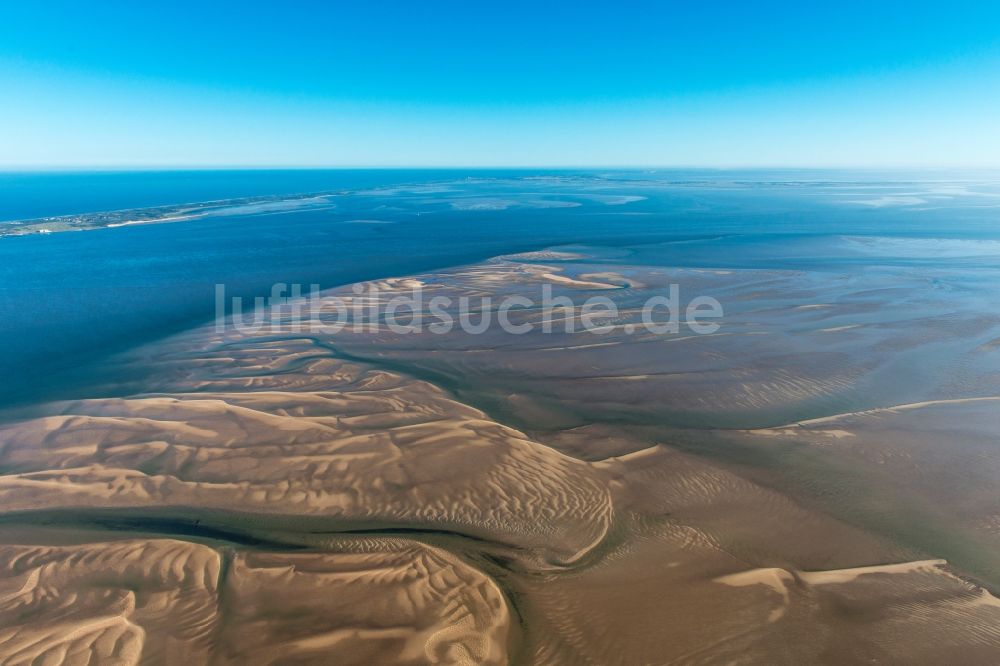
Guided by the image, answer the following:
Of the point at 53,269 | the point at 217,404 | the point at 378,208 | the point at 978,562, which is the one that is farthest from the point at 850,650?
the point at 378,208

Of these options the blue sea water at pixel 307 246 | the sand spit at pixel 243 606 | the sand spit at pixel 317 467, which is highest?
the blue sea water at pixel 307 246

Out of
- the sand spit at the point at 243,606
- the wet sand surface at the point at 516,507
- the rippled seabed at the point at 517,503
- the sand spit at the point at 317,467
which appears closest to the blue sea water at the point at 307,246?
the sand spit at the point at 317,467

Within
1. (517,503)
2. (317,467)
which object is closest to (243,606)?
(317,467)

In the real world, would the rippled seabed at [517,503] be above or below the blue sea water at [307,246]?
below

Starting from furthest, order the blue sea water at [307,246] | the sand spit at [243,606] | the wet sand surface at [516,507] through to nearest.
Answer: the blue sea water at [307,246]
the wet sand surface at [516,507]
the sand spit at [243,606]

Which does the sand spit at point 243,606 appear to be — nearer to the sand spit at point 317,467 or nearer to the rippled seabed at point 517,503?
the rippled seabed at point 517,503

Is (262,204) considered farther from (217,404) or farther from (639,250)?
(217,404)

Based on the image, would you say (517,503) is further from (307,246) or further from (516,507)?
(307,246)
